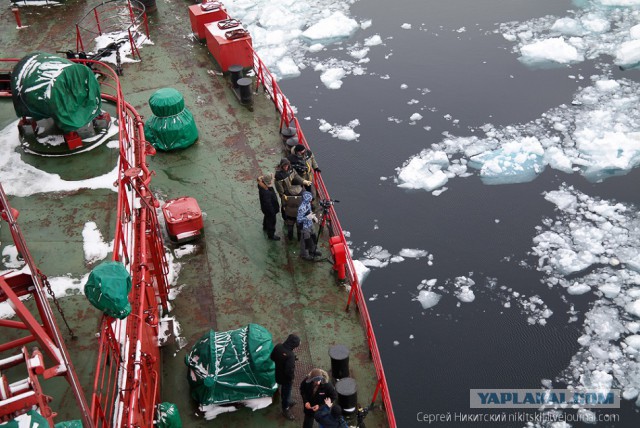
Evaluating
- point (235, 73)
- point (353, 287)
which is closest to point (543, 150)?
point (235, 73)

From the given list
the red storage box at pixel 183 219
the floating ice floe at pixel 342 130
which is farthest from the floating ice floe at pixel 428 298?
the floating ice floe at pixel 342 130

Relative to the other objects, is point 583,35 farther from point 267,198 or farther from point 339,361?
point 339,361

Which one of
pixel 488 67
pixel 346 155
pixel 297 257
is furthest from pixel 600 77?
pixel 297 257

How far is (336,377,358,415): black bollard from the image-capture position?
816cm

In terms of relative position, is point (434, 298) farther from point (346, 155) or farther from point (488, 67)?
point (488, 67)

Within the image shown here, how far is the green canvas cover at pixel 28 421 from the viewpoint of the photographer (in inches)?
190

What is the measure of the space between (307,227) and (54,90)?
493cm

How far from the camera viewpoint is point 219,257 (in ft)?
36.8

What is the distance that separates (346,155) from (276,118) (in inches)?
155

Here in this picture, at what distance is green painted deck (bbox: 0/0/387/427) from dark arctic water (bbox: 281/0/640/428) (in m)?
3.22

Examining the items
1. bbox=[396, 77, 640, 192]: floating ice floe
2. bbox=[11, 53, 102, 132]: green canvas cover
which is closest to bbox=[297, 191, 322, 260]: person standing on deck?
bbox=[11, 53, 102, 132]: green canvas cover

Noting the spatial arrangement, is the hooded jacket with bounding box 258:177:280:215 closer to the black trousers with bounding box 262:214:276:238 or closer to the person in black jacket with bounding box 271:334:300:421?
the black trousers with bounding box 262:214:276:238

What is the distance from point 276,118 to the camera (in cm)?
1459

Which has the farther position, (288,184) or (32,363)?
(288,184)
